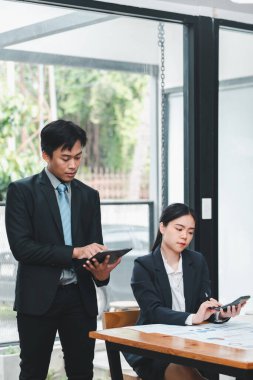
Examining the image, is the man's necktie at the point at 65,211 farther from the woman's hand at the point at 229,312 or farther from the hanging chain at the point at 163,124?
the hanging chain at the point at 163,124

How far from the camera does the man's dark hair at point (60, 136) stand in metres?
3.66

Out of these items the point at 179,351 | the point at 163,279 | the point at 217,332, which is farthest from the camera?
the point at 163,279

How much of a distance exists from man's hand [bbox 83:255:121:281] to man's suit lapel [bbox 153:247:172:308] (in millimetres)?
242

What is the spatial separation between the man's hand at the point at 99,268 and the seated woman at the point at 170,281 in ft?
0.60

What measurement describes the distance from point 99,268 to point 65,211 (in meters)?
0.28

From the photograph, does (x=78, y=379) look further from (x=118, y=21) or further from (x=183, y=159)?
(x=118, y=21)

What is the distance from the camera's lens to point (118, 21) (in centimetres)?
490

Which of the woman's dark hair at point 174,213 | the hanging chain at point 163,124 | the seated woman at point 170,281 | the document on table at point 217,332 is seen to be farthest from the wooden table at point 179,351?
the hanging chain at point 163,124

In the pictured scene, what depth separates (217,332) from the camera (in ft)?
11.2

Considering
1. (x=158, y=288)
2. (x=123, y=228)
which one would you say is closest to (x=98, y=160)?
(x=123, y=228)

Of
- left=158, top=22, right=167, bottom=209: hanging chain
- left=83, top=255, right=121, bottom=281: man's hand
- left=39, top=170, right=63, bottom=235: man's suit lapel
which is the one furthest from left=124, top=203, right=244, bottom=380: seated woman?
left=158, top=22, right=167, bottom=209: hanging chain

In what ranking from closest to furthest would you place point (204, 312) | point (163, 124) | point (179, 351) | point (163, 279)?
point (179, 351) → point (204, 312) → point (163, 279) → point (163, 124)

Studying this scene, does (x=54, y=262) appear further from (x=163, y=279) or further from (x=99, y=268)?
(x=163, y=279)

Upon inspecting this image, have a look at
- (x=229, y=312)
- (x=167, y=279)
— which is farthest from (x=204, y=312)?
(x=167, y=279)
